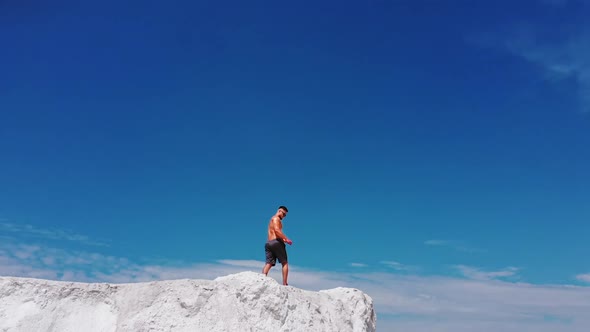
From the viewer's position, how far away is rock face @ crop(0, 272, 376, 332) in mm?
10531

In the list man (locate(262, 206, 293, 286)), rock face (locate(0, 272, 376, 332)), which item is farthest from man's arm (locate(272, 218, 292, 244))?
rock face (locate(0, 272, 376, 332))

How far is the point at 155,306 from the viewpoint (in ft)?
35.4

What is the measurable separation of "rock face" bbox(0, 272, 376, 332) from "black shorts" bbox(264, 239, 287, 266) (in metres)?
1.66

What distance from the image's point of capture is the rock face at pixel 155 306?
1053 centimetres

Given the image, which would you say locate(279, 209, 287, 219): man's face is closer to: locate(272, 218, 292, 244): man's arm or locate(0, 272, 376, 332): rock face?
locate(272, 218, 292, 244): man's arm

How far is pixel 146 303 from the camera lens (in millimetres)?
10836

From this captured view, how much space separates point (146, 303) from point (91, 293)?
1.18 m

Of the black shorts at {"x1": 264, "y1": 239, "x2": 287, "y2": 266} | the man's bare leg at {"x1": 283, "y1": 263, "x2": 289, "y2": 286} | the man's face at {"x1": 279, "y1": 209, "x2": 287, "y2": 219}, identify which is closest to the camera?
the man's bare leg at {"x1": 283, "y1": 263, "x2": 289, "y2": 286}

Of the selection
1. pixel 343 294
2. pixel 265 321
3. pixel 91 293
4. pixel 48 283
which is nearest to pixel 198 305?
pixel 265 321

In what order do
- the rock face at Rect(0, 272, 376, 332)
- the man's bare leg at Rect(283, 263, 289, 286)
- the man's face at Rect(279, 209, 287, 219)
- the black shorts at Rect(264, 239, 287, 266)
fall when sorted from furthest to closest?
the man's face at Rect(279, 209, 287, 219) < the black shorts at Rect(264, 239, 287, 266) < the man's bare leg at Rect(283, 263, 289, 286) < the rock face at Rect(0, 272, 376, 332)

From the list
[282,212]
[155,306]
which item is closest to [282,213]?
[282,212]

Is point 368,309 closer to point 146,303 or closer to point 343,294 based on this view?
point 343,294

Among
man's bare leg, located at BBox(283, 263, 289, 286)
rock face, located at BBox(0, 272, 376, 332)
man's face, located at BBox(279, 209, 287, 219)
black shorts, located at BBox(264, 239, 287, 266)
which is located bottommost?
rock face, located at BBox(0, 272, 376, 332)

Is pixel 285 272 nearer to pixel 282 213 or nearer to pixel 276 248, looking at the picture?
pixel 276 248
